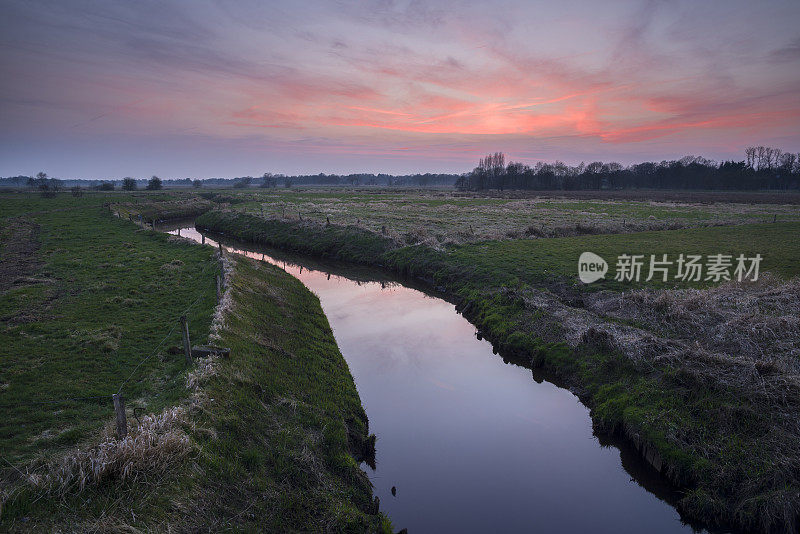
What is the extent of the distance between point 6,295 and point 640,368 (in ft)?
87.9

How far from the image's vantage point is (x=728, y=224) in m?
47.2

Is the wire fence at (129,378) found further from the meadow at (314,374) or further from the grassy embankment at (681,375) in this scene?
the grassy embankment at (681,375)

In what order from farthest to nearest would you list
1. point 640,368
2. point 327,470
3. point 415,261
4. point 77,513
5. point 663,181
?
point 663,181, point 415,261, point 640,368, point 327,470, point 77,513

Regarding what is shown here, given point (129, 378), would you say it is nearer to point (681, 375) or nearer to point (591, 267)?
point (681, 375)

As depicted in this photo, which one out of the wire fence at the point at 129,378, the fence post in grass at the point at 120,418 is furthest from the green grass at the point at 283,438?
the wire fence at the point at 129,378

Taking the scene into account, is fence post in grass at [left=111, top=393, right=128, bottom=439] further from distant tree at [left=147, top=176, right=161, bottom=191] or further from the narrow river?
distant tree at [left=147, top=176, right=161, bottom=191]

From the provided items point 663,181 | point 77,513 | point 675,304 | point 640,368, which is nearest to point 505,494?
point 640,368

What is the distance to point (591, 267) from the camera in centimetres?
2662

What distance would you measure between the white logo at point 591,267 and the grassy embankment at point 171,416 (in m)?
16.3

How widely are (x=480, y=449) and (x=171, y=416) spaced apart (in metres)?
8.89

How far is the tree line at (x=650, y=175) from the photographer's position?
128500mm

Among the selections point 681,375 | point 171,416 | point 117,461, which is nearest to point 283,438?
point 171,416

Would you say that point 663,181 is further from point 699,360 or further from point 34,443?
point 34,443

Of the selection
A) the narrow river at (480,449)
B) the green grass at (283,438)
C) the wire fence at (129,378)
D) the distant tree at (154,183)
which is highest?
the distant tree at (154,183)
